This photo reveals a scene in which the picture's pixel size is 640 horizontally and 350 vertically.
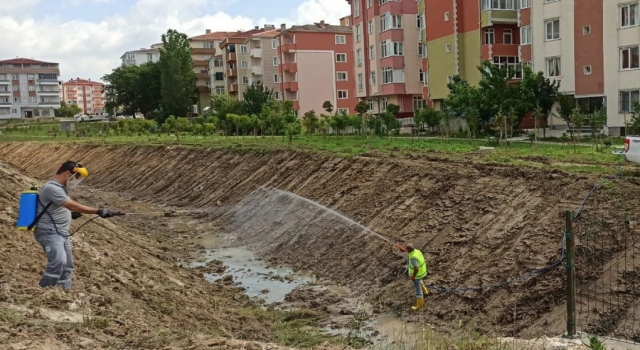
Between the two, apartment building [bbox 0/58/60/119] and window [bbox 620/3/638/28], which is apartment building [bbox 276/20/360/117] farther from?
apartment building [bbox 0/58/60/119]

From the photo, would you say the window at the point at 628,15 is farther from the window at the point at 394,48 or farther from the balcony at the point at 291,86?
the balcony at the point at 291,86

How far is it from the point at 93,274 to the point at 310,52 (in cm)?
6084

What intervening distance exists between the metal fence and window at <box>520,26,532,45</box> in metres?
32.4

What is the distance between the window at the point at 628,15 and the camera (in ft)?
111

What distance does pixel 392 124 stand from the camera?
34.2 metres

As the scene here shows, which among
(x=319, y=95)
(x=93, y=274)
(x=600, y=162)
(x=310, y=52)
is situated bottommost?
(x=93, y=274)

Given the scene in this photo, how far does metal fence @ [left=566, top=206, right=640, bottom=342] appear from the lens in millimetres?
9086

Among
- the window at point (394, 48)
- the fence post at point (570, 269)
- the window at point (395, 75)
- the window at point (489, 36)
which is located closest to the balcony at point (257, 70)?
the window at point (394, 48)

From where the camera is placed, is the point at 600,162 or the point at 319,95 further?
the point at 319,95

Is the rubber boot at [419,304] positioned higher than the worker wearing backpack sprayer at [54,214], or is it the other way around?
the worker wearing backpack sprayer at [54,214]

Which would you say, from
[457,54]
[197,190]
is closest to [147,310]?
[197,190]

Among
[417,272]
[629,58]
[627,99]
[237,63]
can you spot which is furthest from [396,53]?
[417,272]

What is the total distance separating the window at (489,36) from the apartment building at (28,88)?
106m

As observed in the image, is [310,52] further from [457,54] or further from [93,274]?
[93,274]
